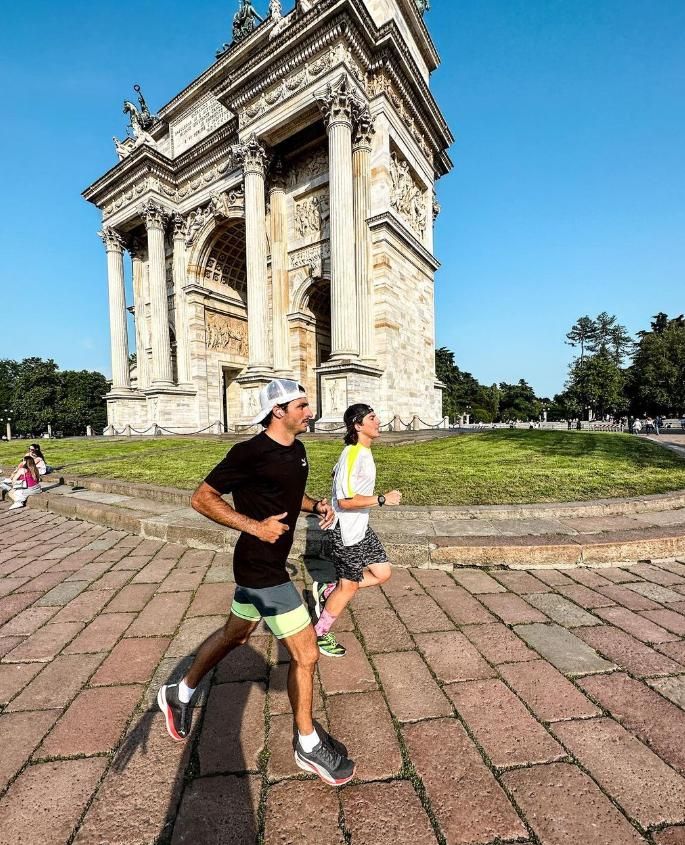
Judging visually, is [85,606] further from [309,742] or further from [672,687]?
[672,687]

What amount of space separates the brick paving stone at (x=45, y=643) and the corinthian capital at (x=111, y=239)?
2738 centimetres

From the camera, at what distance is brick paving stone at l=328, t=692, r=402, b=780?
1.64m

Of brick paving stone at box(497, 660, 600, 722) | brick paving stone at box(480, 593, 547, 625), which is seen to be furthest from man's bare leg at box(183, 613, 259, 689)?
brick paving stone at box(480, 593, 547, 625)

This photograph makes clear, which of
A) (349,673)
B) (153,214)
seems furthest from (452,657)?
(153,214)

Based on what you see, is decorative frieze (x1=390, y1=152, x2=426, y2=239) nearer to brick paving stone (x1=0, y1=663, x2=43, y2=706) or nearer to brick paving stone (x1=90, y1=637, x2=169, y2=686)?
brick paving stone (x1=90, y1=637, x2=169, y2=686)

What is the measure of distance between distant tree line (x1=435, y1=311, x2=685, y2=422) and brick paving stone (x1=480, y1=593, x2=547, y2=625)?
4568 cm

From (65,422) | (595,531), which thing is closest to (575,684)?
(595,531)

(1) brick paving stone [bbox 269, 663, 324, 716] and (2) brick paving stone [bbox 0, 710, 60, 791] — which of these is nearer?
(2) brick paving stone [bbox 0, 710, 60, 791]

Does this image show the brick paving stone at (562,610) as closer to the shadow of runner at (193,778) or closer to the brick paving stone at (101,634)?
the shadow of runner at (193,778)

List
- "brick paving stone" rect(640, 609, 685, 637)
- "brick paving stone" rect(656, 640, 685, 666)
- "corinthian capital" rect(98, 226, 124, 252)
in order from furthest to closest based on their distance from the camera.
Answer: "corinthian capital" rect(98, 226, 124, 252) → "brick paving stone" rect(640, 609, 685, 637) → "brick paving stone" rect(656, 640, 685, 666)

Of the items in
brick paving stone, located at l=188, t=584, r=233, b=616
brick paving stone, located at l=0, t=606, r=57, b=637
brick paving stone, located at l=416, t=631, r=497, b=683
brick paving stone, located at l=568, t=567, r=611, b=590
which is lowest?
brick paving stone, located at l=568, t=567, r=611, b=590

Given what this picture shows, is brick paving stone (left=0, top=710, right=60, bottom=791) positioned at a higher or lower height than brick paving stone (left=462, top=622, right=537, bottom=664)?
higher

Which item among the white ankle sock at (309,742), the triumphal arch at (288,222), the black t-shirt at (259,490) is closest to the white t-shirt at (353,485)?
the black t-shirt at (259,490)

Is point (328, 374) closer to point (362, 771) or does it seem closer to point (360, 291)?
point (360, 291)
